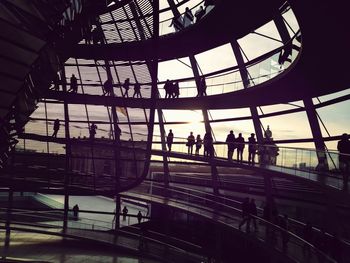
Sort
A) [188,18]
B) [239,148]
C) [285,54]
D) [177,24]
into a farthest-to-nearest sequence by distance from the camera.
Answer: [177,24] < [188,18] < [239,148] < [285,54]

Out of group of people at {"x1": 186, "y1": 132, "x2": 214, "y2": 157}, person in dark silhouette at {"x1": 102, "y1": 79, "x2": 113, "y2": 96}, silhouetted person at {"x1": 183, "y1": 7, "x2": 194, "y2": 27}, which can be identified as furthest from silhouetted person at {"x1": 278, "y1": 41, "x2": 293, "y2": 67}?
person in dark silhouette at {"x1": 102, "y1": 79, "x2": 113, "y2": 96}

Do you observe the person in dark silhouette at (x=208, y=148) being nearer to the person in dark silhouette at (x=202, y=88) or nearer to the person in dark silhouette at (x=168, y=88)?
the person in dark silhouette at (x=202, y=88)

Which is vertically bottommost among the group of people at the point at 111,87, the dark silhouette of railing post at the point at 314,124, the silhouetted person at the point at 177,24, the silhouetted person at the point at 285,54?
the dark silhouette of railing post at the point at 314,124

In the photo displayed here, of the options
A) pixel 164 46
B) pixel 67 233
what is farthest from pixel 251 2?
pixel 67 233

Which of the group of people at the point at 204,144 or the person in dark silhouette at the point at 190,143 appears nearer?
the group of people at the point at 204,144

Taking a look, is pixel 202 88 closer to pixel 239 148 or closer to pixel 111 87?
pixel 239 148

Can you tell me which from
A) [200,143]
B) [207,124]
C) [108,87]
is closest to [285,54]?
[200,143]

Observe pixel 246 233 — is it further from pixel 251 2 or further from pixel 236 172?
pixel 251 2

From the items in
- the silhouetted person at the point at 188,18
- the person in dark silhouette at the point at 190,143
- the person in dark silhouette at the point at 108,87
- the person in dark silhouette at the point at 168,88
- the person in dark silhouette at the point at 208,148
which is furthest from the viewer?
the person in dark silhouette at the point at 168,88

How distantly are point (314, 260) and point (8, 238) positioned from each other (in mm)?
20528

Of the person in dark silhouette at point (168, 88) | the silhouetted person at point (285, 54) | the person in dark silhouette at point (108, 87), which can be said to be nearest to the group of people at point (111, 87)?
the person in dark silhouette at point (108, 87)

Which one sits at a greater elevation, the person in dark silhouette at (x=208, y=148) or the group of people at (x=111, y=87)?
the group of people at (x=111, y=87)

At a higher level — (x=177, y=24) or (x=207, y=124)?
(x=177, y=24)

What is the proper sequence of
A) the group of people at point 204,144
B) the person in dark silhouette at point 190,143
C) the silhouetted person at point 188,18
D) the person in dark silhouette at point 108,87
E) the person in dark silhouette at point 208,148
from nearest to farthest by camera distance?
the silhouetted person at point 188,18 < the person in dark silhouette at point 208,148 < the group of people at point 204,144 < the person in dark silhouette at point 190,143 < the person in dark silhouette at point 108,87
